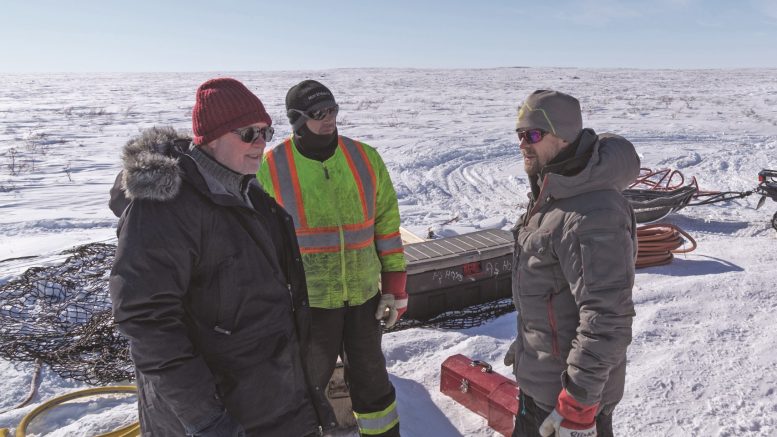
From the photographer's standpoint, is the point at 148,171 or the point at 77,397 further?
the point at 77,397

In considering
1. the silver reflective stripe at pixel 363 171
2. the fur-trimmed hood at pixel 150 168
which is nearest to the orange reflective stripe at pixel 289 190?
the silver reflective stripe at pixel 363 171

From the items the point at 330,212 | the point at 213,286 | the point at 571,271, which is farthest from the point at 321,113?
the point at 571,271

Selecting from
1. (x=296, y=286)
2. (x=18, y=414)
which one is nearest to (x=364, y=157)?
(x=296, y=286)

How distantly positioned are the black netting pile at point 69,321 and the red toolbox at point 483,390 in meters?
2.06

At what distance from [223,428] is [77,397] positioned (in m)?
2.21

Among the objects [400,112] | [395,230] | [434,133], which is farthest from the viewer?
[400,112]

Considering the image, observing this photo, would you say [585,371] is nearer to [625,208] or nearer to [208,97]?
[625,208]

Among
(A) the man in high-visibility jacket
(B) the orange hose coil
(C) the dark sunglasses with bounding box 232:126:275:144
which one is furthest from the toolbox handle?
(B) the orange hose coil

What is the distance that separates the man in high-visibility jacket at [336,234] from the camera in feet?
8.44

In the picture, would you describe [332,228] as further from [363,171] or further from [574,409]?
[574,409]

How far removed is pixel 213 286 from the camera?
5.27ft

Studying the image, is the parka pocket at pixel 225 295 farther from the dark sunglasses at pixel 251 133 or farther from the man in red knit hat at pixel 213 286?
the dark sunglasses at pixel 251 133

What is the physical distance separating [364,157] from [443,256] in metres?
1.83

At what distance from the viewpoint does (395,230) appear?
2.88 meters
